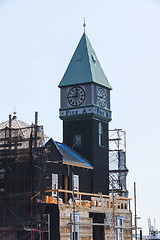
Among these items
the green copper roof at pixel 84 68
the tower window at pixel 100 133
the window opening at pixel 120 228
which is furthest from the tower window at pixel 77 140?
the window opening at pixel 120 228

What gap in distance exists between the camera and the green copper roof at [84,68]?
67.3m

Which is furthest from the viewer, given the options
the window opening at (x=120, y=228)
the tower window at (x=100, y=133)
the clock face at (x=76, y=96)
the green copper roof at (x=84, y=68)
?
the tower window at (x=100, y=133)

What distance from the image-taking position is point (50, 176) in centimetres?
6000

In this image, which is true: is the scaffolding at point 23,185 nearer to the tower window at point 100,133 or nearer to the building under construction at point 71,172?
the building under construction at point 71,172

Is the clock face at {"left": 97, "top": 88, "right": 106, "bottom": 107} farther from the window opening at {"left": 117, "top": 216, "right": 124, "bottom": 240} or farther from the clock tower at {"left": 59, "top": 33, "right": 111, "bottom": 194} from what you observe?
the window opening at {"left": 117, "top": 216, "right": 124, "bottom": 240}

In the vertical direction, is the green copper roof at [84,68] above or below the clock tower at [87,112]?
above

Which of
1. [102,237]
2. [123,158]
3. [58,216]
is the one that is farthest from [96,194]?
[123,158]

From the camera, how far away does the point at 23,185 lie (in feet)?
182

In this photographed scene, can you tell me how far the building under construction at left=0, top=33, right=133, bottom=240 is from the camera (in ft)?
179

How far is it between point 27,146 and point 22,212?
599cm

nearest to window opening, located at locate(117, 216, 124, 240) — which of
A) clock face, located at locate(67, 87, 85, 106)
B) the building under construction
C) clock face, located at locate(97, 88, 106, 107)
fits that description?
the building under construction

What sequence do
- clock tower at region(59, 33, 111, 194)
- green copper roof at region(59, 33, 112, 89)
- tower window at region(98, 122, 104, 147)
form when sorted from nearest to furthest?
clock tower at region(59, 33, 111, 194) < green copper roof at region(59, 33, 112, 89) < tower window at region(98, 122, 104, 147)

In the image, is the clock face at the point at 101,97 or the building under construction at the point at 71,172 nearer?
the building under construction at the point at 71,172

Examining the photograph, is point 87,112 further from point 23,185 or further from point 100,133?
point 23,185
